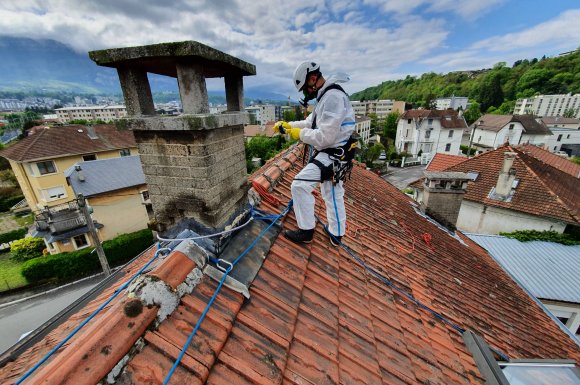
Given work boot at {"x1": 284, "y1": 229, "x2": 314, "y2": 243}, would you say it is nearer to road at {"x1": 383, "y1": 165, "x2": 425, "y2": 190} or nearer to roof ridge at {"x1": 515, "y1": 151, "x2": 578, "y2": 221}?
roof ridge at {"x1": 515, "y1": 151, "x2": 578, "y2": 221}

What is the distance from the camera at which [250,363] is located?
1648 mm

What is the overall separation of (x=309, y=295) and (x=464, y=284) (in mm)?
3710

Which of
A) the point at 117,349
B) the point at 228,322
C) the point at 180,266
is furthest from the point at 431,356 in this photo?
the point at 117,349

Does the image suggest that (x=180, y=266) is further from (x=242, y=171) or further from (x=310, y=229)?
(x=310, y=229)

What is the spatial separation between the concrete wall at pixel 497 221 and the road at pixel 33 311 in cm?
2252

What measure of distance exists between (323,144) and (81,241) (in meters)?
21.5

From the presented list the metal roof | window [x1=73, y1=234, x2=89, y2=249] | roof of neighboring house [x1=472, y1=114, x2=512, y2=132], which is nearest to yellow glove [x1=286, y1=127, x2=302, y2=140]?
the metal roof

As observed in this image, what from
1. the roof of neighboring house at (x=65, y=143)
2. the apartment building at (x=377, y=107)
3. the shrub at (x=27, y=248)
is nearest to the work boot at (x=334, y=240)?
the shrub at (x=27, y=248)

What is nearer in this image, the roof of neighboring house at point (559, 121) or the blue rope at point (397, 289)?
the blue rope at point (397, 289)

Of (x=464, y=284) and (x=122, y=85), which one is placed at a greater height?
(x=122, y=85)

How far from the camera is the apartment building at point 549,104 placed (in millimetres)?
71875

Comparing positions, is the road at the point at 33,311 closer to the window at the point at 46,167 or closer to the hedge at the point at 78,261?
the hedge at the point at 78,261

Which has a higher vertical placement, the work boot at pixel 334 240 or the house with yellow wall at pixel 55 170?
the work boot at pixel 334 240

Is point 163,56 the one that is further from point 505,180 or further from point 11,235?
point 11,235
